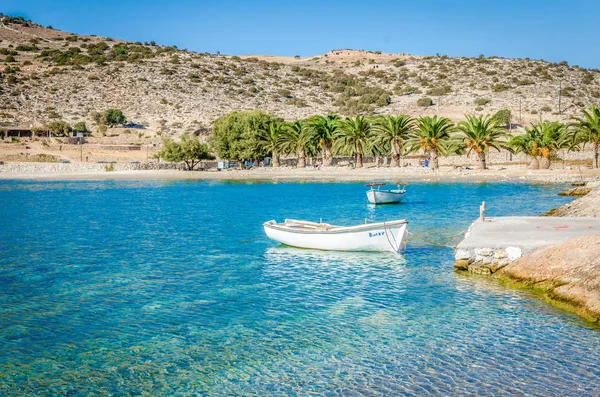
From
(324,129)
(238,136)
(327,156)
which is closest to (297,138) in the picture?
(324,129)

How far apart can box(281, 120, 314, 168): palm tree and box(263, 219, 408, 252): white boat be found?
56799mm

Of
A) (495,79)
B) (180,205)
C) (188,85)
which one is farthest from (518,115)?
(180,205)

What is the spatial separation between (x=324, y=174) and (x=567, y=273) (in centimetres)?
6200

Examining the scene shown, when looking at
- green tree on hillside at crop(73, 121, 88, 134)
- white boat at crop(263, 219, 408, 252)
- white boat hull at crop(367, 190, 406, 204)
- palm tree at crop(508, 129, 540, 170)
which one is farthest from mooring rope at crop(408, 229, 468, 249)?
green tree on hillside at crop(73, 121, 88, 134)

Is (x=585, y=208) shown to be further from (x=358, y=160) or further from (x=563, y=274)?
(x=358, y=160)

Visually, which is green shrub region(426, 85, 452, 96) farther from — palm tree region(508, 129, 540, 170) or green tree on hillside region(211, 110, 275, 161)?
palm tree region(508, 129, 540, 170)

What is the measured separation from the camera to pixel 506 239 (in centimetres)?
2103

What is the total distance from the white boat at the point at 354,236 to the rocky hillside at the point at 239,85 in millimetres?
88206

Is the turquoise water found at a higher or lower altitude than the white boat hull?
lower

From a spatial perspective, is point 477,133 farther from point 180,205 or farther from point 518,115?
point 518,115

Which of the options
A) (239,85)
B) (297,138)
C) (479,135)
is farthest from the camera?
(239,85)

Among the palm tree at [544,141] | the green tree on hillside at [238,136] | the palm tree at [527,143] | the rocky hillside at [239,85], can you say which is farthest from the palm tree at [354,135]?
the rocky hillside at [239,85]

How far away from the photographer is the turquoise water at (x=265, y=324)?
12.1 m

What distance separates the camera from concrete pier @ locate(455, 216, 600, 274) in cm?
1994
